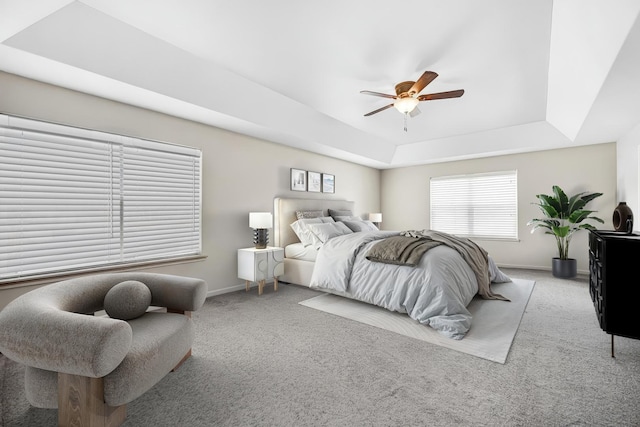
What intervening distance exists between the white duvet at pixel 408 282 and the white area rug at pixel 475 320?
96 mm

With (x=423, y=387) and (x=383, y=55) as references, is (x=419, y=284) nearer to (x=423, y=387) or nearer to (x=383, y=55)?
(x=423, y=387)

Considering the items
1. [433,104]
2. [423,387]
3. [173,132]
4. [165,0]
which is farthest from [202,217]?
[433,104]

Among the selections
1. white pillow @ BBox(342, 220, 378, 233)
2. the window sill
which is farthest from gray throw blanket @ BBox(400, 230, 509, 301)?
the window sill

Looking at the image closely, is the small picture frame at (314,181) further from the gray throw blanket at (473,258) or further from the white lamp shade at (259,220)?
the gray throw blanket at (473,258)

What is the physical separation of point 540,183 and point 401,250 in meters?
4.06

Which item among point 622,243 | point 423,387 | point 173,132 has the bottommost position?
point 423,387

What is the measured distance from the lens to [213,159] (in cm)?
399

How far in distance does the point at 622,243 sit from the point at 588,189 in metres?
3.60

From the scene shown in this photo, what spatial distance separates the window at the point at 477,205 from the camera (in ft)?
19.0

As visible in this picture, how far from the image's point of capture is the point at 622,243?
2.28 meters

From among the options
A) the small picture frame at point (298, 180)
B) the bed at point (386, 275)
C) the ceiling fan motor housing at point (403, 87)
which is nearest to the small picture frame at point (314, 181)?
the small picture frame at point (298, 180)

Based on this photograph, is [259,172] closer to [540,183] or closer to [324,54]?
[324,54]

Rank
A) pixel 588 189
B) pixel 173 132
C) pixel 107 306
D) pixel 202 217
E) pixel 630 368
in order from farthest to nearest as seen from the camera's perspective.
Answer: pixel 588 189
pixel 202 217
pixel 173 132
pixel 630 368
pixel 107 306

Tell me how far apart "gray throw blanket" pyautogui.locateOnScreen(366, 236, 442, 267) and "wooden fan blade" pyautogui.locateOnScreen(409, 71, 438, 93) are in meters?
1.66
